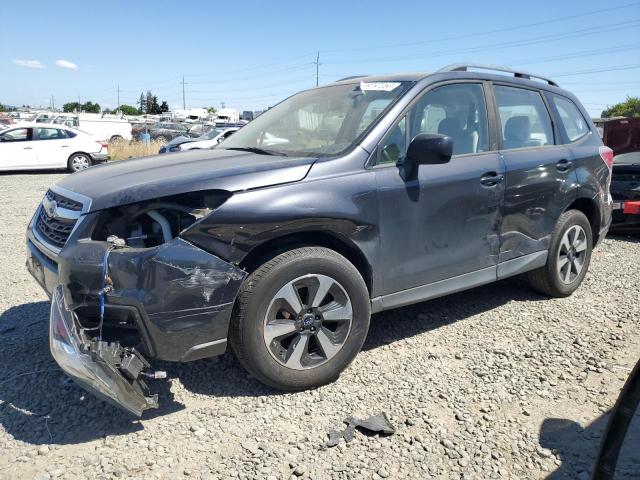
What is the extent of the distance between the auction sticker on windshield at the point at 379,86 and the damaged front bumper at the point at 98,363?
2344 mm

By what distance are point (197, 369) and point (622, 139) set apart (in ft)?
26.5

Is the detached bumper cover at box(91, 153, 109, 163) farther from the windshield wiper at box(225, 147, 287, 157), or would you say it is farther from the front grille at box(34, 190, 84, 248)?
the front grille at box(34, 190, 84, 248)

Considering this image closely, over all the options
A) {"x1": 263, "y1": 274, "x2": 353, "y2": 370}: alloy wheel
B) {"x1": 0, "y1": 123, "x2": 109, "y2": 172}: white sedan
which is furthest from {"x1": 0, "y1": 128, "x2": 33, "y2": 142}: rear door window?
{"x1": 263, "y1": 274, "x2": 353, "y2": 370}: alloy wheel

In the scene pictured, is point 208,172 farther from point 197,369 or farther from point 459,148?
point 459,148

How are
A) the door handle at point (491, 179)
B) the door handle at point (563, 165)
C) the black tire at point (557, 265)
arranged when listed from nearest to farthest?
the door handle at point (491, 179) → the door handle at point (563, 165) → the black tire at point (557, 265)

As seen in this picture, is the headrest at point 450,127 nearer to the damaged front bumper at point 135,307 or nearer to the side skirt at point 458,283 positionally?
the side skirt at point 458,283

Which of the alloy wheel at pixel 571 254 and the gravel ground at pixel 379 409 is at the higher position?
the alloy wheel at pixel 571 254

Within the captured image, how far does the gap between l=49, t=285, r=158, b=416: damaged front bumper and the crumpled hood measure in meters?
0.62

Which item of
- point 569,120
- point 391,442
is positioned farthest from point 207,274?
point 569,120

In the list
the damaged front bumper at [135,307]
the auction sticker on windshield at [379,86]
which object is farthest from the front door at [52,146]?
the damaged front bumper at [135,307]

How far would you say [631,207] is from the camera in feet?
23.4

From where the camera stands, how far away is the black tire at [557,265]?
4.44 meters

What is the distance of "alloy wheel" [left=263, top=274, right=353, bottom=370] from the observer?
113 inches

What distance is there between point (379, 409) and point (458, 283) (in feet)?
4.02
